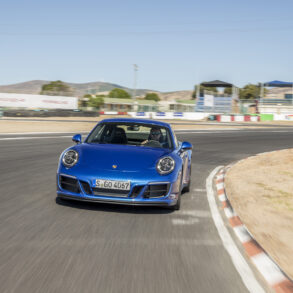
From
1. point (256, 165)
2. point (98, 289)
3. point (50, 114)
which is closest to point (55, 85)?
point (50, 114)

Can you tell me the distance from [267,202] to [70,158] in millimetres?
3320

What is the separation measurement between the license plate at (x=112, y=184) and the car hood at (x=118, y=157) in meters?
0.19

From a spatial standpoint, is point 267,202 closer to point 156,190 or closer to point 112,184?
point 156,190

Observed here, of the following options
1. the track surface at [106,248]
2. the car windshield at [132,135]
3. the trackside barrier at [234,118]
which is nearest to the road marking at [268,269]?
the track surface at [106,248]

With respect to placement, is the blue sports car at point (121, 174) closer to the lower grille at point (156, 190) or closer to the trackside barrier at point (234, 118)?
the lower grille at point (156, 190)

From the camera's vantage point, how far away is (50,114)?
1849 inches

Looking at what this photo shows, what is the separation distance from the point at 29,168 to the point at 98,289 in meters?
7.03

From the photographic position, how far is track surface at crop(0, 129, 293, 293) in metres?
3.42

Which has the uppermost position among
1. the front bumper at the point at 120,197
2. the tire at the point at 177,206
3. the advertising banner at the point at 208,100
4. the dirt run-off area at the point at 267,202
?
the front bumper at the point at 120,197

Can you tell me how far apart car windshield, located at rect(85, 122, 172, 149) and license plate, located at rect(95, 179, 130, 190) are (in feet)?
4.16

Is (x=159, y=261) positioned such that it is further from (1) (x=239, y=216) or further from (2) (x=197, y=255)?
(1) (x=239, y=216)

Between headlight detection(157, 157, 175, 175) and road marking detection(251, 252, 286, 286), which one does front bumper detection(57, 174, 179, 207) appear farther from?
road marking detection(251, 252, 286, 286)

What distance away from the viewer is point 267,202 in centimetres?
730

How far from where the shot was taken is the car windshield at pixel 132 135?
6902 millimetres
